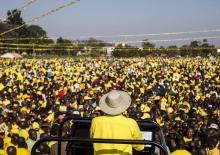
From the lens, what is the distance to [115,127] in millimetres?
3922

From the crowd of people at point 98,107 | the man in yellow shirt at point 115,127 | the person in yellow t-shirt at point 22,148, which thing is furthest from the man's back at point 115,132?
the person in yellow t-shirt at point 22,148

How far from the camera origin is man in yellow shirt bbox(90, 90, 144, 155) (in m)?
3.86

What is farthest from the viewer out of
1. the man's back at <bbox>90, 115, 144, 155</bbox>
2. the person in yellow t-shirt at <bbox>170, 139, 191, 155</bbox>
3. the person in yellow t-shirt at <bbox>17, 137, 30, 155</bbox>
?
the person in yellow t-shirt at <bbox>170, 139, 191, 155</bbox>

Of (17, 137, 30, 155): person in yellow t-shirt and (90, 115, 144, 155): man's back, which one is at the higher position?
(90, 115, 144, 155): man's back

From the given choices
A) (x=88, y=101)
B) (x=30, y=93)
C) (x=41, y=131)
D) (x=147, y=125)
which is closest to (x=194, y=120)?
(x=41, y=131)

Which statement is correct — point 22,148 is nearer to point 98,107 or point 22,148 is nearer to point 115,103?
point 98,107

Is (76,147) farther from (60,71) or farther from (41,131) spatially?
(60,71)

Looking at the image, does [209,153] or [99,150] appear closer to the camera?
[99,150]

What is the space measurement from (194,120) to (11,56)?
1451 inches

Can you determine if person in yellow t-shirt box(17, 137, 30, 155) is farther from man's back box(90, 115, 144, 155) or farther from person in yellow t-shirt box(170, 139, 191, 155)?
man's back box(90, 115, 144, 155)

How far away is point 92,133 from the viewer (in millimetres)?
4062

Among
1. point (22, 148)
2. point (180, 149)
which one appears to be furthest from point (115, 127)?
point (180, 149)

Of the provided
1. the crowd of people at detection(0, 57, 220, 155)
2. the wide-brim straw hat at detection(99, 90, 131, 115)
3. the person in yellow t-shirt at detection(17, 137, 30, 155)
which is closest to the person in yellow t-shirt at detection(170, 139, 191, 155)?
the crowd of people at detection(0, 57, 220, 155)

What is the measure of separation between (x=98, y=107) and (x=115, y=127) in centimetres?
604
